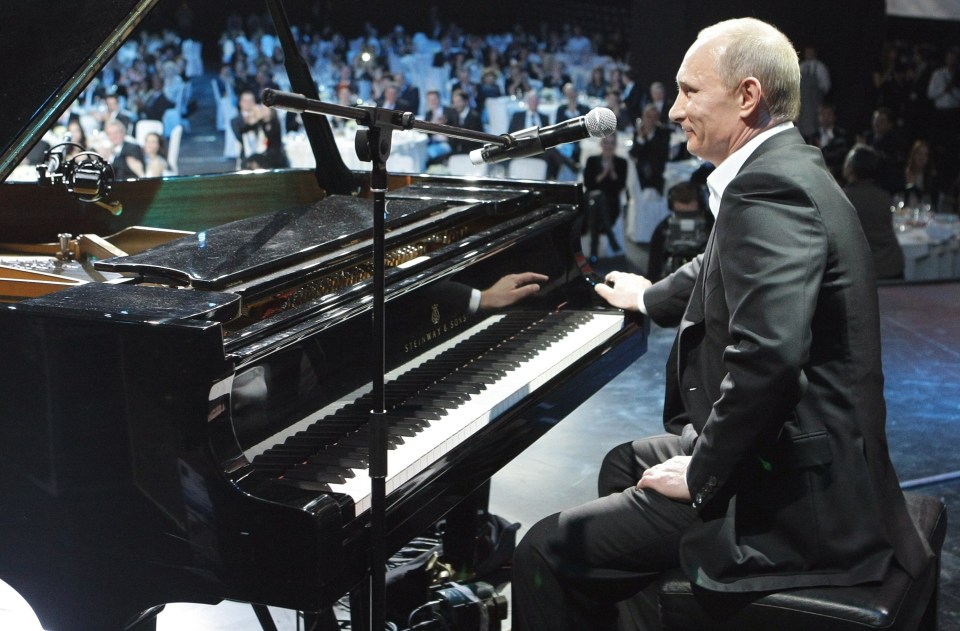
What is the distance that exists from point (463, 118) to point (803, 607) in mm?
8702

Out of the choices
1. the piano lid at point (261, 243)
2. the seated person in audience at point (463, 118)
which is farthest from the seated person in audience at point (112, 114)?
the piano lid at point (261, 243)

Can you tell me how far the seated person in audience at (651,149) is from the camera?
9.18 meters

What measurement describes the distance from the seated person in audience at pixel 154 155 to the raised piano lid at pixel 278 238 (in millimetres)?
5961

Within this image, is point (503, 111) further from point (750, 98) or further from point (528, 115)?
point (750, 98)

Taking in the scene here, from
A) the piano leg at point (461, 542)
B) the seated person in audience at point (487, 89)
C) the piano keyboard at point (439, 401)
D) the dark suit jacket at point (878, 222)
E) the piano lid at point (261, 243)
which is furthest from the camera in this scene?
the seated person in audience at point (487, 89)

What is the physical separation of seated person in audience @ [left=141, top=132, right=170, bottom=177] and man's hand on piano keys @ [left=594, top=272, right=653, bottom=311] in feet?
21.5

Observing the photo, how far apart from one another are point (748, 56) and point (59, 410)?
142 cm

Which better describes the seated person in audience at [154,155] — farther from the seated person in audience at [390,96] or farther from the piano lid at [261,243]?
the piano lid at [261,243]

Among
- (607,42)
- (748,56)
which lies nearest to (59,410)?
(748,56)

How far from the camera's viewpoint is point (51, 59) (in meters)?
2.09

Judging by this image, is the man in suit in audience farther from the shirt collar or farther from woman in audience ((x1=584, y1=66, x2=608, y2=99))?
the shirt collar

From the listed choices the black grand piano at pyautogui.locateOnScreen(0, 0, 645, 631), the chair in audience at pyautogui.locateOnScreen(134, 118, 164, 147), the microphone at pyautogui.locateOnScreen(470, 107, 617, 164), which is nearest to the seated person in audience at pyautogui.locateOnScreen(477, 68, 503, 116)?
the chair in audience at pyautogui.locateOnScreen(134, 118, 164, 147)

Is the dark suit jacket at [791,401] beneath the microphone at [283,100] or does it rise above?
beneath

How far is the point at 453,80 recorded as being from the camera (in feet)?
36.6
